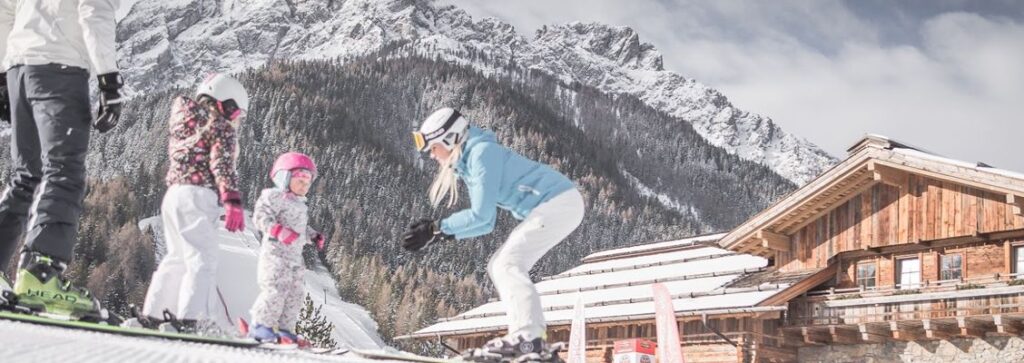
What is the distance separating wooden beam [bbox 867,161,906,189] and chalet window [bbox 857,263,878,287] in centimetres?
166

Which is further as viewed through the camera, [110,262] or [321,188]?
[321,188]

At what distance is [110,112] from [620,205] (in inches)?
5201

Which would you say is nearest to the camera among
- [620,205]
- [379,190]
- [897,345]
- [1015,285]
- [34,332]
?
[34,332]

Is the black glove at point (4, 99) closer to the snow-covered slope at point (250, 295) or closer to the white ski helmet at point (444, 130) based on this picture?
the snow-covered slope at point (250, 295)

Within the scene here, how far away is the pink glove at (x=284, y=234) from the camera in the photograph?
19.6 feet

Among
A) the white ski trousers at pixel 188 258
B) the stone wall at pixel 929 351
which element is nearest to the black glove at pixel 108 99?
the white ski trousers at pixel 188 258

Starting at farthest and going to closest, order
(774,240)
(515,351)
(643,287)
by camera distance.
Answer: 1. (643,287)
2. (774,240)
3. (515,351)

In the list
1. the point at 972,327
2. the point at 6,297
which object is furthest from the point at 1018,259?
the point at 6,297

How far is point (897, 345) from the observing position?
59.0 ft

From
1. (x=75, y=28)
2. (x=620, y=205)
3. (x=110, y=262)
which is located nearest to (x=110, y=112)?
(x=75, y=28)

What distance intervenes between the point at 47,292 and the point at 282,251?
1.32 metres

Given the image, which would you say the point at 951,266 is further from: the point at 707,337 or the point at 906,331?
the point at 707,337

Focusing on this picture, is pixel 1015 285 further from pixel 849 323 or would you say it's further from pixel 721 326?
pixel 721 326

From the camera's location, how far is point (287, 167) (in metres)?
6.24
